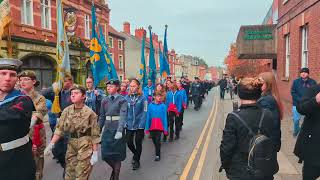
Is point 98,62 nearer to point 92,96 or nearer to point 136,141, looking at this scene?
point 92,96

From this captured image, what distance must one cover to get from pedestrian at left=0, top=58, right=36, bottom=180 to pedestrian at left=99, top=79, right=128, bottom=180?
2328 mm

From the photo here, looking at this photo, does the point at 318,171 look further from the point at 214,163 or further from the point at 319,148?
the point at 214,163

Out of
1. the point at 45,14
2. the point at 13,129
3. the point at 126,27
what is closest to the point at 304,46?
the point at 13,129

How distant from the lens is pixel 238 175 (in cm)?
337

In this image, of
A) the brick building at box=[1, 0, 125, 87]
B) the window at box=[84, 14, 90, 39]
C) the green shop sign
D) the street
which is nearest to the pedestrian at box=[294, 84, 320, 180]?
the street

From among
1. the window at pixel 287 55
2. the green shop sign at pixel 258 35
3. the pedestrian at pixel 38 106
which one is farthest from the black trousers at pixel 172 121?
the green shop sign at pixel 258 35

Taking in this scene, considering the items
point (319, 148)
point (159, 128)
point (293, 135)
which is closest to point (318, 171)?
point (319, 148)

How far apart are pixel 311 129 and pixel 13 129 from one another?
316 centimetres

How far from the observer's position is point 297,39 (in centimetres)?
1309

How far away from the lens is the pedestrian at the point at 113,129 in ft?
17.9

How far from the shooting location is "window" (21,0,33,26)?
70.7ft

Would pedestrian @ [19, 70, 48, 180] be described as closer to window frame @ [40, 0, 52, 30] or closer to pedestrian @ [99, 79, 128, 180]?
pedestrian @ [99, 79, 128, 180]

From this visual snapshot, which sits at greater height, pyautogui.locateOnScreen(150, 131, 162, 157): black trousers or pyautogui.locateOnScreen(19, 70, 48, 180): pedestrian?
pyautogui.locateOnScreen(19, 70, 48, 180): pedestrian

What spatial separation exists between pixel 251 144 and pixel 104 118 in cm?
322
